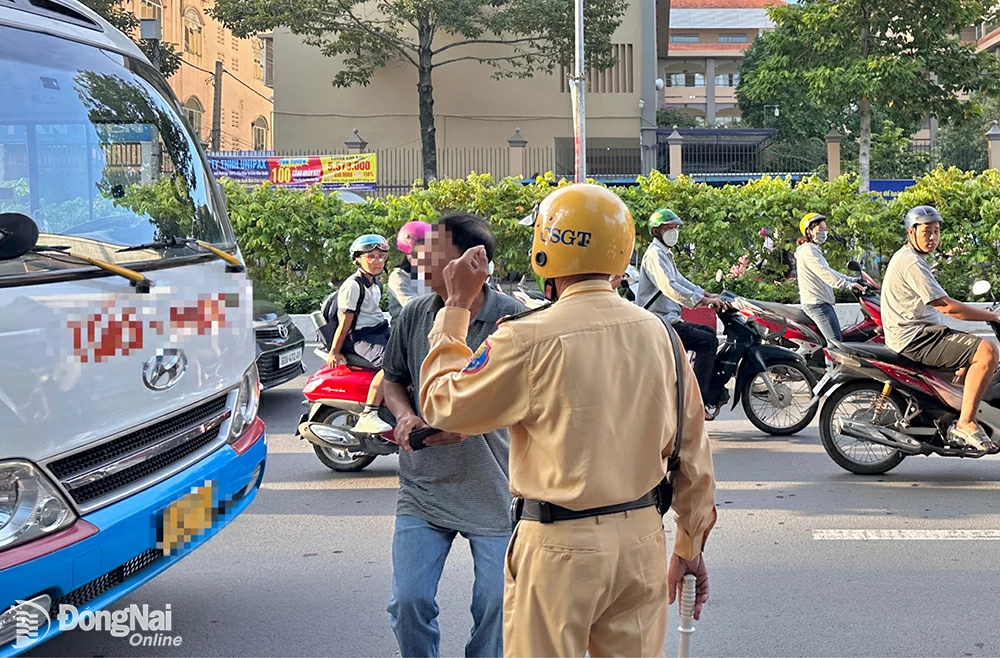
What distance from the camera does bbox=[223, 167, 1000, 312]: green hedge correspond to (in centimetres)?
1452

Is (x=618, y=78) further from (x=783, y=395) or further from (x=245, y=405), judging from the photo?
(x=245, y=405)

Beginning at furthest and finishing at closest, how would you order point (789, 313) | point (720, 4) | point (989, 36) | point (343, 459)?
point (720, 4), point (989, 36), point (789, 313), point (343, 459)

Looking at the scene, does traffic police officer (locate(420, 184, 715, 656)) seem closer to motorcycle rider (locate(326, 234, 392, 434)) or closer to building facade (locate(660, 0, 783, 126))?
motorcycle rider (locate(326, 234, 392, 434))

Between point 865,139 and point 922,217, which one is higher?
point 865,139

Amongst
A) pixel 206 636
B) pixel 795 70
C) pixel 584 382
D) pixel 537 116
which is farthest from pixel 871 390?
pixel 537 116

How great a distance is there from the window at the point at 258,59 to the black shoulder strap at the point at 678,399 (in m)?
46.8

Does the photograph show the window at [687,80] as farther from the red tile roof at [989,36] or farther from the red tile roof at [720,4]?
the red tile roof at [989,36]

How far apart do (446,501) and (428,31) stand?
2947cm

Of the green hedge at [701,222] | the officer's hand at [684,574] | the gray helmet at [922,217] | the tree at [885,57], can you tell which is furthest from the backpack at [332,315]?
the tree at [885,57]

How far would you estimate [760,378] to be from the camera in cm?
849

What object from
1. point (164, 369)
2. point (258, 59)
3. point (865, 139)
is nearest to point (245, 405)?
point (164, 369)

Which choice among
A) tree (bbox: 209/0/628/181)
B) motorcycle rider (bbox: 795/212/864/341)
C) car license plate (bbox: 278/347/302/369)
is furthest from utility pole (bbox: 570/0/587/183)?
motorcycle rider (bbox: 795/212/864/341)

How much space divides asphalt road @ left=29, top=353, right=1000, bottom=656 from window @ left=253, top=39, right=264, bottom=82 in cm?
4262

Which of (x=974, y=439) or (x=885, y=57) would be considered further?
(x=885, y=57)
